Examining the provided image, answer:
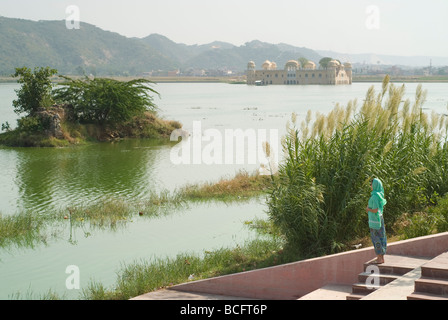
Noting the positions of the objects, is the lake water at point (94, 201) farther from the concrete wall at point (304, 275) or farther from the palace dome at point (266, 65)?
the palace dome at point (266, 65)

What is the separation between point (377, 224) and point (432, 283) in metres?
1.72

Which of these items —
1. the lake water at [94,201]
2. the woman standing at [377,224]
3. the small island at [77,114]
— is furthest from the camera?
the small island at [77,114]

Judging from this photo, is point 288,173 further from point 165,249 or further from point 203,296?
point 165,249

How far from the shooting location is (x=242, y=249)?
1186 centimetres

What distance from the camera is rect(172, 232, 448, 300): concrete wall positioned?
870 centimetres

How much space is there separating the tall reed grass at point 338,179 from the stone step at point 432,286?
2.83 meters

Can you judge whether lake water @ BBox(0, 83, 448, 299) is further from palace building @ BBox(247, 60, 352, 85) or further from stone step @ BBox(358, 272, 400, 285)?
palace building @ BBox(247, 60, 352, 85)

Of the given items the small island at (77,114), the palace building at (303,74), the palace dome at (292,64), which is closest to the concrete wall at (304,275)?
the small island at (77,114)

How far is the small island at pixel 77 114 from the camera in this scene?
34594 millimetres

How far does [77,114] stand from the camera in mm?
37688

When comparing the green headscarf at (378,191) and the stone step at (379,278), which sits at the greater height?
the green headscarf at (378,191)

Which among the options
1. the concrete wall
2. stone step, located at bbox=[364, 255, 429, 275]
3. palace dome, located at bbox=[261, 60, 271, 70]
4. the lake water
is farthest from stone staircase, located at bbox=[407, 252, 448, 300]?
palace dome, located at bbox=[261, 60, 271, 70]
